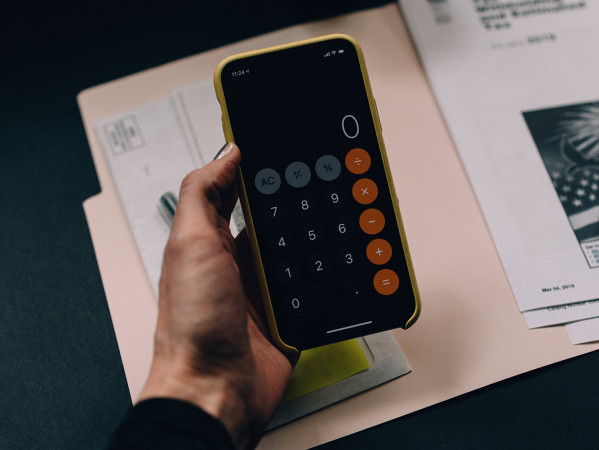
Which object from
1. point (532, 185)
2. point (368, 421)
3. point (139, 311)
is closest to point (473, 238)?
point (532, 185)

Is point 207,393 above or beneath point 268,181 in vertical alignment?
beneath

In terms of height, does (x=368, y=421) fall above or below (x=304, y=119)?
below

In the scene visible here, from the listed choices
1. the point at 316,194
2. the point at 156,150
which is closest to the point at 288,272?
the point at 316,194

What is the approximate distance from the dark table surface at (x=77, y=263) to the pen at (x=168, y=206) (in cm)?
10

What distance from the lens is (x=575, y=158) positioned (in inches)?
17.5

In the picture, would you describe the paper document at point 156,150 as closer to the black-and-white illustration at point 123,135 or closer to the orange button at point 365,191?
the black-and-white illustration at point 123,135

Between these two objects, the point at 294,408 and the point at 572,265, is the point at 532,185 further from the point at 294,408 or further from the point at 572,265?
the point at 294,408

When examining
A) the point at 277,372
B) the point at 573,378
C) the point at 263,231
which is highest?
the point at 263,231

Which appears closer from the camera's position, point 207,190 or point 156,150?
point 207,190

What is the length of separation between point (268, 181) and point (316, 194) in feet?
0.12

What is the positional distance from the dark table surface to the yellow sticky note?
5cm

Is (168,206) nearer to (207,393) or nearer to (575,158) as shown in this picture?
(207,393)

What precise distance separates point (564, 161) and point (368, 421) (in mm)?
297

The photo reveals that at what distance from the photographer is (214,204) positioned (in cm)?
34
